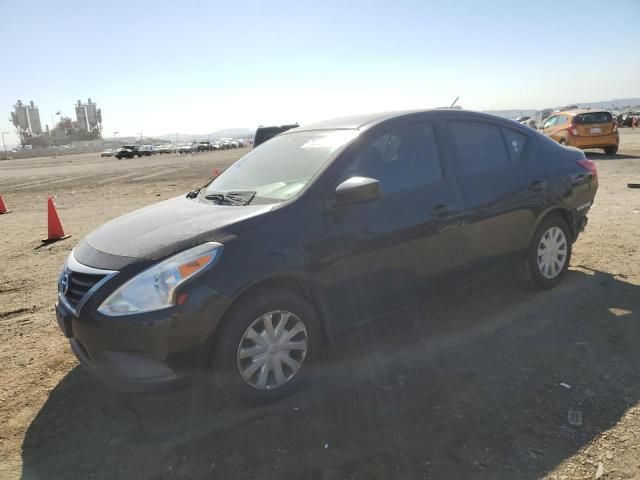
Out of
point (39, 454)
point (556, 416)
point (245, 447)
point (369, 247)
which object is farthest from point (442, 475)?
point (39, 454)

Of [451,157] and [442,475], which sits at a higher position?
[451,157]

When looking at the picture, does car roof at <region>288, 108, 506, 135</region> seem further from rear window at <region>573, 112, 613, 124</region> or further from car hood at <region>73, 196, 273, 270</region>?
rear window at <region>573, 112, 613, 124</region>

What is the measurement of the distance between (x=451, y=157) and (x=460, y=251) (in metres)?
0.77

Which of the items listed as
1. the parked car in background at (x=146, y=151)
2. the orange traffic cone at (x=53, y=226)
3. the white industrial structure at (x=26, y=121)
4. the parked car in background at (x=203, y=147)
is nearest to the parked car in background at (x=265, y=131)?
the orange traffic cone at (x=53, y=226)

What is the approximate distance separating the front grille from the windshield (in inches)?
47.2

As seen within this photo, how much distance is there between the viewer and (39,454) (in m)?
2.72

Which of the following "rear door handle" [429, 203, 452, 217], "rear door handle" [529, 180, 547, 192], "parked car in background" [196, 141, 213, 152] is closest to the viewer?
"rear door handle" [429, 203, 452, 217]

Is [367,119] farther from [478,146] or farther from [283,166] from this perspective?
[478,146]

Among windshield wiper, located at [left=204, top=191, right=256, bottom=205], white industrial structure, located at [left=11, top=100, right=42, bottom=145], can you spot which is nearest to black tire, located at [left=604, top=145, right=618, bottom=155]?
windshield wiper, located at [left=204, top=191, right=256, bottom=205]

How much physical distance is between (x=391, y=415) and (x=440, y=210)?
158 cm

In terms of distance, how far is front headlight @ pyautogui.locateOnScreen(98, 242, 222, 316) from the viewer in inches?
104

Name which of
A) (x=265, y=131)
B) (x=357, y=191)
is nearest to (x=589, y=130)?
(x=265, y=131)

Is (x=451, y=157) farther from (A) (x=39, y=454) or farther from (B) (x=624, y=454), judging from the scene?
(A) (x=39, y=454)

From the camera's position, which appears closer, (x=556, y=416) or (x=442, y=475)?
Result: (x=442, y=475)
